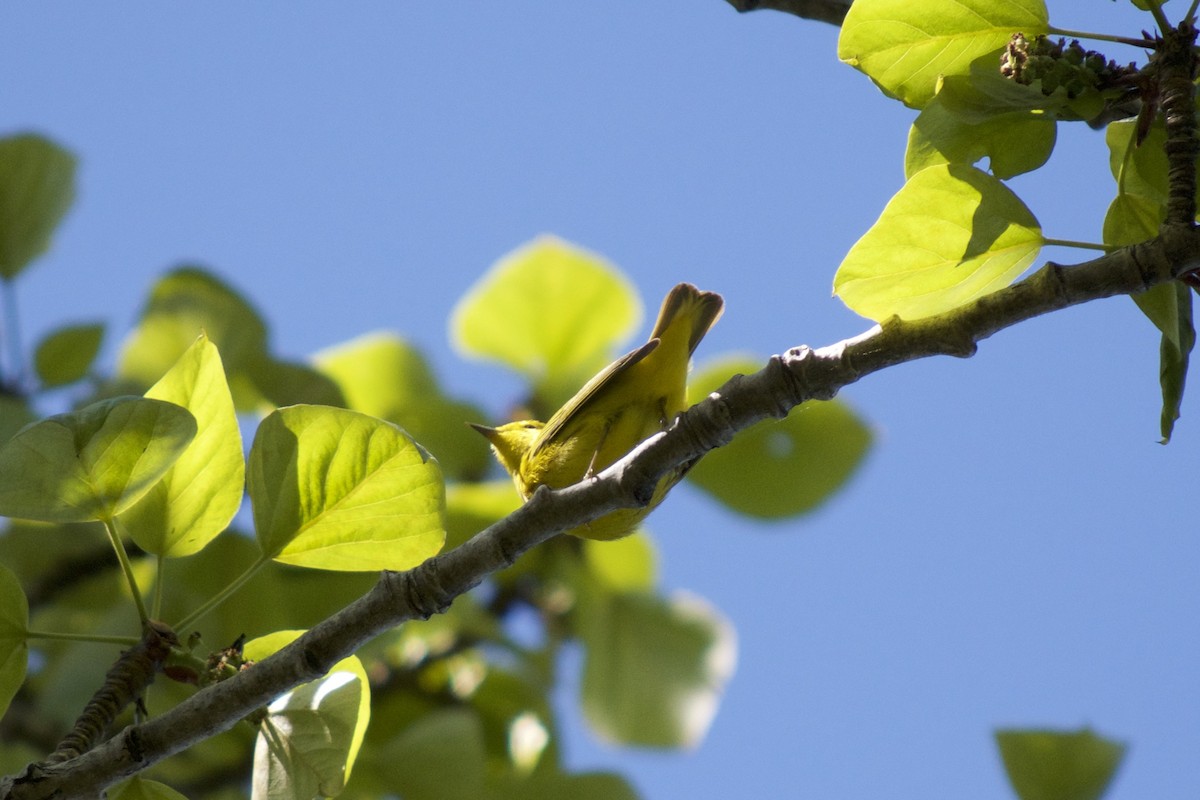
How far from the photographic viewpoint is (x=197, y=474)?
89 centimetres

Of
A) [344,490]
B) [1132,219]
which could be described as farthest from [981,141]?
[344,490]

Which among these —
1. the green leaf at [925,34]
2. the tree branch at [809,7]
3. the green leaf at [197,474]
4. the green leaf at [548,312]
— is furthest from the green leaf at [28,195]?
the green leaf at [925,34]

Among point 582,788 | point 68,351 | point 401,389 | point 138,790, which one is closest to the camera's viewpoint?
point 138,790

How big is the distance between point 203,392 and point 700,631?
114 cm

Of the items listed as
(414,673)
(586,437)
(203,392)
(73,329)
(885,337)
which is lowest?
(414,673)

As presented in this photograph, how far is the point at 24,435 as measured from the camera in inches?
30.6

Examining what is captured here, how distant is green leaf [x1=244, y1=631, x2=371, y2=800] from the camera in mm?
853

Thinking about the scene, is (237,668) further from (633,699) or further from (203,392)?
(633,699)

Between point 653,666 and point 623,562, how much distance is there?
0.19 m

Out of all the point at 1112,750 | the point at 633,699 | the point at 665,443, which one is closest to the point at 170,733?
the point at 665,443

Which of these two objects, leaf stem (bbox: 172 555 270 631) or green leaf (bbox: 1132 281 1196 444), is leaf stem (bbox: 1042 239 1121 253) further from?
leaf stem (bbox: 172 555 270 631)

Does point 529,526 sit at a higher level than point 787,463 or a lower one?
lower

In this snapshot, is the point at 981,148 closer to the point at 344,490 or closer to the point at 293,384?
the point at 344,490

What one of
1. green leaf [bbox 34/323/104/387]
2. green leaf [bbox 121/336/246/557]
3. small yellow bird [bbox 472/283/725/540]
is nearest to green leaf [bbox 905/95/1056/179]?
green leaf [bbox 121/336/246/557]
